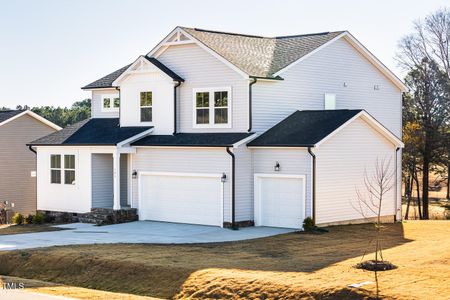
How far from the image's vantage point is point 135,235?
1164 inches

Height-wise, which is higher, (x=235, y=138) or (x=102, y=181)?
(x=235, y=138)

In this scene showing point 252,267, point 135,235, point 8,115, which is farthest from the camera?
point 8,115

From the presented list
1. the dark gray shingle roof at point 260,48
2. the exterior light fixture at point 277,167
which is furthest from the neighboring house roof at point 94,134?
the exterior light fixture at point 277,167

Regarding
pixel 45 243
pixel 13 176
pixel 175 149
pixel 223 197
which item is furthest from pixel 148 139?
pixel 13 176

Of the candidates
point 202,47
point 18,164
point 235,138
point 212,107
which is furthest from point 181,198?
point 18,164

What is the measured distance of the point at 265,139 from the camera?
31.8 meters

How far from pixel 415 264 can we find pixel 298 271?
3.07 m

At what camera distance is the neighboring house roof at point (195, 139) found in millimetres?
31656

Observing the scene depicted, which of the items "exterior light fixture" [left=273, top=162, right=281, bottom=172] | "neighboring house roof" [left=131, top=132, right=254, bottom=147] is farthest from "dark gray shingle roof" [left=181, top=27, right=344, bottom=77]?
"exterior light fixture" [left=273, top=162, right=281, bottom=172]

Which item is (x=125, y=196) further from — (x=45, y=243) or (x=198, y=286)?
(x=198, y=286)

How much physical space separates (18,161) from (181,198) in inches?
697

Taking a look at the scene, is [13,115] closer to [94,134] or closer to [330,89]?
[94,134]

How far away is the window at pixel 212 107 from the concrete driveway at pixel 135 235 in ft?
14.6

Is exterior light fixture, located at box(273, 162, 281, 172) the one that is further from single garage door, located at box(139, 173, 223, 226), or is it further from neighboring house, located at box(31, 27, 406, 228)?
single garage door, located at box(139, 173, 223, 226)
